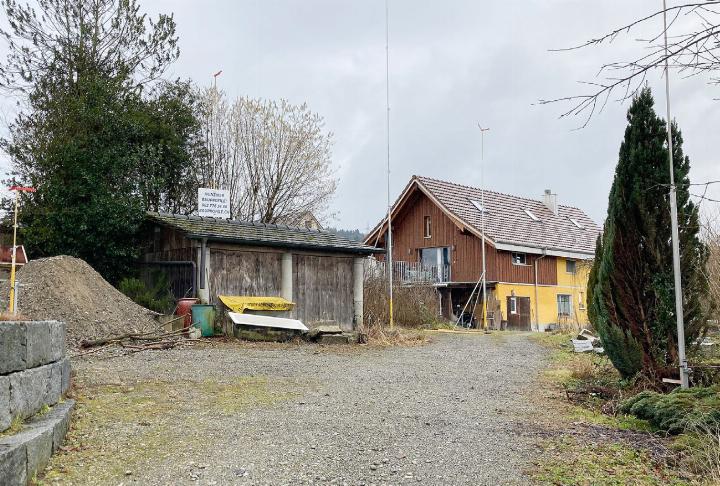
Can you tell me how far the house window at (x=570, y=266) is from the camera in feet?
106

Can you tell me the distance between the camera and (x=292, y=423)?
22.4 ft

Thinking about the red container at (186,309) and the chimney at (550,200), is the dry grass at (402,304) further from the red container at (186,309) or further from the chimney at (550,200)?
the chimney at (550,200)

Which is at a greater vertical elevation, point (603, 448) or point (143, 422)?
point (143, 422)

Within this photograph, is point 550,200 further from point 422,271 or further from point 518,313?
point 422,271

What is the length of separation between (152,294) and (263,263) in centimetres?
296

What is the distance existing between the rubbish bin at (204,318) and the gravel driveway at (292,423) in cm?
297

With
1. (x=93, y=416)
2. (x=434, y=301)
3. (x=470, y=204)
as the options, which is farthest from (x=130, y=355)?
(x=470, y=204)

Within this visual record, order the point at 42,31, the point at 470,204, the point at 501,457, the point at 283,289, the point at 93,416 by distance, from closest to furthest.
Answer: the point at 501,457
the point at 93,416
the point at 283,289
the point at 42,31
the point at 470,204

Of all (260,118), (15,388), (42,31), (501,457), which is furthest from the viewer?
(260,118)

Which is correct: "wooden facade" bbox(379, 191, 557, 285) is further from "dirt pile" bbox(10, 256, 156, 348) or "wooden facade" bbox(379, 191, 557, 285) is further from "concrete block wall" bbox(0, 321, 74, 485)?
"concrete block wall" bbox(0, 321, 74, 485)

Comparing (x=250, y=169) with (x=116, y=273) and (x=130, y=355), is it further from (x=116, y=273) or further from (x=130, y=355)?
(x=130, y=355)

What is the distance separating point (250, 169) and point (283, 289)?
1245 cm

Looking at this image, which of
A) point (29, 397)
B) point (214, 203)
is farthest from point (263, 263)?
point (29, 397)

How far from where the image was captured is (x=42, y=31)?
22.4 m
